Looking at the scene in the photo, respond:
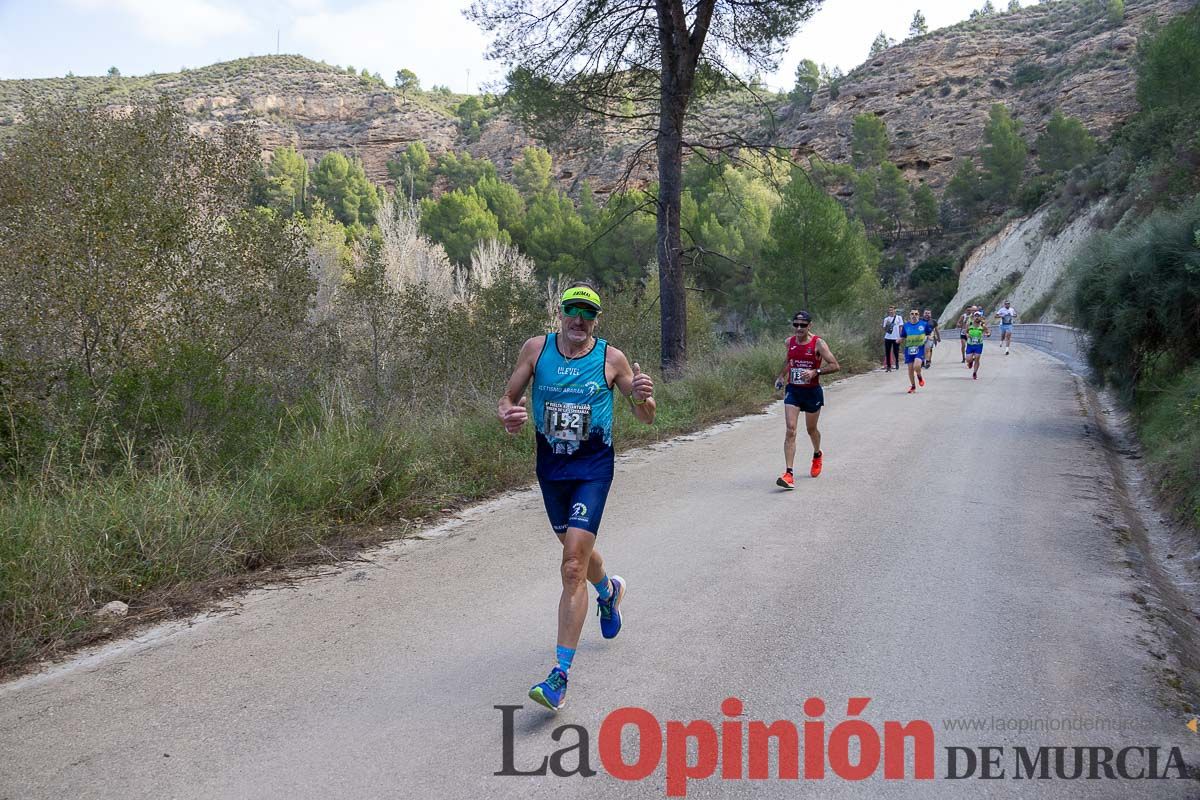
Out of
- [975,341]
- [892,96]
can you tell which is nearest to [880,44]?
[892,96]

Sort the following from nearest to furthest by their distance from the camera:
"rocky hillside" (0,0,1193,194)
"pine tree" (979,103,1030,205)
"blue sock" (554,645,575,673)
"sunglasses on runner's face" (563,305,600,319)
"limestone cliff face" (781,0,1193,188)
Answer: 1. "blue sock" (554,645,575,673)
2. "sunglasses on runner's face" (563,305,600,319)
3. "pine tree" (979,103,1030,205)
4. "limestone cliff face" (781,0,1193,188)
5. "rocky hillside" (0,0,1193,194)

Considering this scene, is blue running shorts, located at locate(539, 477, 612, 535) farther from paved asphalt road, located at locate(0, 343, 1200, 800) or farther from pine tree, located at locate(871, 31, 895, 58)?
pine tree, located at locate(871, 31, 895, 58)

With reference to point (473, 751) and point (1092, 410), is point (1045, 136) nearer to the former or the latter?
point (1092, 410)

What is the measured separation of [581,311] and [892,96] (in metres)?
96.3

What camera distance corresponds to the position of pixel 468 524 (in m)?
7.05

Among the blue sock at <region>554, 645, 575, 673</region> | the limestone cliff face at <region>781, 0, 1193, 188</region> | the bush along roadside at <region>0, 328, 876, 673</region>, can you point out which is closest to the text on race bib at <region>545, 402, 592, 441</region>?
the blue sock at <region>554, 645, 575, 673</region>

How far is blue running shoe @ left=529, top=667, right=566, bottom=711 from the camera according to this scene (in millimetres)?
3564

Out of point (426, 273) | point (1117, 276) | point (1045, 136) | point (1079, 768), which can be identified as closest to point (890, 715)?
point (1079, 768)

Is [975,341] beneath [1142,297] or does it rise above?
beneath

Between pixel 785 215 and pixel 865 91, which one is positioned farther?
pixel 865 91

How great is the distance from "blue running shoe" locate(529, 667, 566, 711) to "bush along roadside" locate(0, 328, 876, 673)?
2.66 m

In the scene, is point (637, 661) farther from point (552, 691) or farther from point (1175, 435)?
point (1175, 435)

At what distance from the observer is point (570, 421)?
158 inches

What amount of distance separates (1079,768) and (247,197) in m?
10.6
